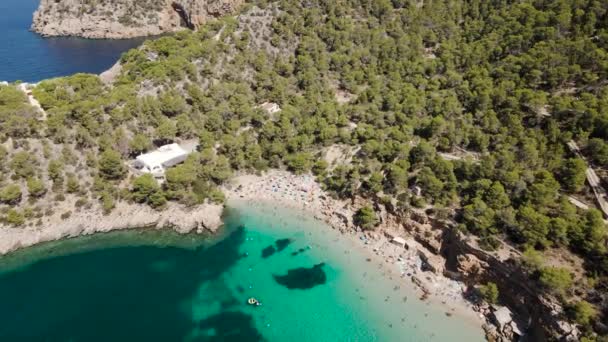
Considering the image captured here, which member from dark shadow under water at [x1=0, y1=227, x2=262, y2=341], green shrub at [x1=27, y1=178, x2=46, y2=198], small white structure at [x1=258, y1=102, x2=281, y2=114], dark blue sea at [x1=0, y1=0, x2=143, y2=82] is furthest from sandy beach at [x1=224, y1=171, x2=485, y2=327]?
dark blue sea at [x1=0, y1=0, x2=143, y2=82]

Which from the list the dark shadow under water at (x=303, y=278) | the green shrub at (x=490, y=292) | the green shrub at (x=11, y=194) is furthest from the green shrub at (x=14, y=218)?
the green shrub at (x=490, y=292)

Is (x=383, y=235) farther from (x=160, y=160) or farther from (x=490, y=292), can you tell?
(x=160, y=160)

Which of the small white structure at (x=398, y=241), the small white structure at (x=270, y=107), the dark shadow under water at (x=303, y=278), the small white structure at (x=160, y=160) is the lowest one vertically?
the dark shadow under water at (x=303, y=278)

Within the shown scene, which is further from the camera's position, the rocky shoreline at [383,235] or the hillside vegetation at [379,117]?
the hillside vegetation at [379,117]

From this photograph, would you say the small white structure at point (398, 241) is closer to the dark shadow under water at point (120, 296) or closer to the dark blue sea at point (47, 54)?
the dark shadow under water at point (120, 296)

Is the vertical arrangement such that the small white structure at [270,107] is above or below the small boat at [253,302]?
above

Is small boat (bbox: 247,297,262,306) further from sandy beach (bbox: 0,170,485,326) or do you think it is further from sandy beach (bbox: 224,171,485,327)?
sandy beach (bbox: 224,171,485,327)

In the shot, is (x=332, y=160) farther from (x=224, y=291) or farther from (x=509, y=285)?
(x=509, y=285)

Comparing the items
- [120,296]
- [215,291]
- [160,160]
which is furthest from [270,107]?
[120,296]
